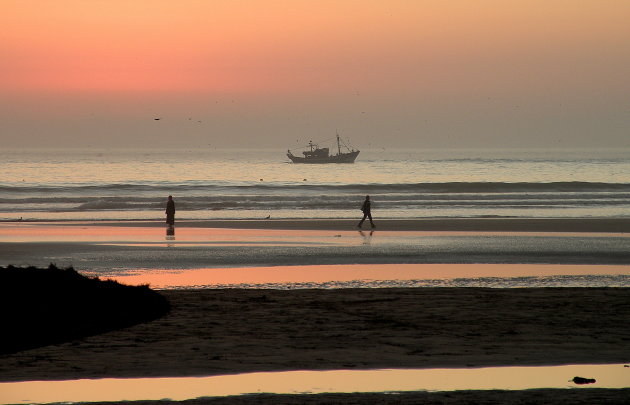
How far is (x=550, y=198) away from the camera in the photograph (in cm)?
6353

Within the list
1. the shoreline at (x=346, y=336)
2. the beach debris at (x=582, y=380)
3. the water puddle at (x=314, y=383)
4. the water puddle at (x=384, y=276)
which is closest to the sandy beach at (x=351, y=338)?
the shoreline at (x=346, y=336)

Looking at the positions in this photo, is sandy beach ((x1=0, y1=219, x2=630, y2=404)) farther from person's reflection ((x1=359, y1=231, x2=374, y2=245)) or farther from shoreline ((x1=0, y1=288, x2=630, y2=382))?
person's reflection ((x1=359, y1=231, x2=374, y2=245))

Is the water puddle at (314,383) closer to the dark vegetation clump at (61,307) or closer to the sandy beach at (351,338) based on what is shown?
the sandy beach at (351,338)

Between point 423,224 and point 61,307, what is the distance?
88.5 feet

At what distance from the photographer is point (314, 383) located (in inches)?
369

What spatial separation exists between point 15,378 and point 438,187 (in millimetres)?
70215

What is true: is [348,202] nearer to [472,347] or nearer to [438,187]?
[438,187]

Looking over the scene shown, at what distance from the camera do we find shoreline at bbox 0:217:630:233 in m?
35.7

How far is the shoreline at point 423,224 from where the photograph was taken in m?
35.7

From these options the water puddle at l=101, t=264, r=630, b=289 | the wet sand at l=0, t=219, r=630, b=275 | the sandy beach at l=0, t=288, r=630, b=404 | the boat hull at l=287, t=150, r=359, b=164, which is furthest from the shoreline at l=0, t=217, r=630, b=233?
the boat hull at l=287, t=150, r=359, b=164

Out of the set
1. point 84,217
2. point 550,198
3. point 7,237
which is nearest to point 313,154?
point 550,198

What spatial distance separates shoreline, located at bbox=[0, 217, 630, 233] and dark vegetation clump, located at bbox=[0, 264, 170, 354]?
22311 mm

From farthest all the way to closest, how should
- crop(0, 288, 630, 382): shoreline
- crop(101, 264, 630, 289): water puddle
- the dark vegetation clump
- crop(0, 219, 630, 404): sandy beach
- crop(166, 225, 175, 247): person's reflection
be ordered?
crop(166, 225, 175, 247): person's reflection < crop(101, 264, 630, 289): water puddle < the dark vegetation clump < crop(0, 288, 630, 382): shoreline < crop(0, 219, 630, 404): sandy beach

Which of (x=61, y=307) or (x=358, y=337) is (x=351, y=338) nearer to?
(x=358, y=337)
